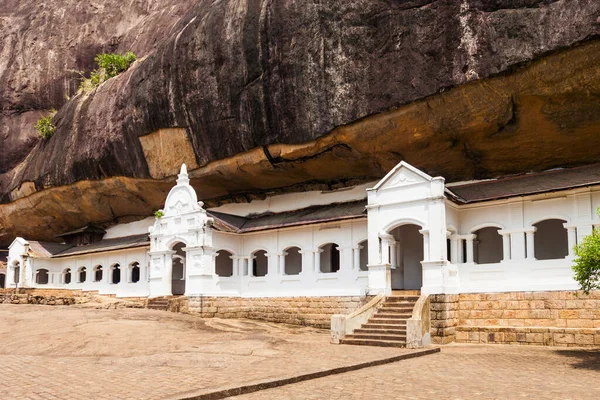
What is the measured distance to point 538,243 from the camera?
21.4 meters

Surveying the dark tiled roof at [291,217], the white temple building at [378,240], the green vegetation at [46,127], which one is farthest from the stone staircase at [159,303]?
the green vegetation at [46,127]

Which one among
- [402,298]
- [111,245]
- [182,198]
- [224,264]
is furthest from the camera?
[111,245]

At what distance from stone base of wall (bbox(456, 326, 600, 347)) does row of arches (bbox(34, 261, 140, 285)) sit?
20256 mm

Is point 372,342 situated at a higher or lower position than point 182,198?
lower

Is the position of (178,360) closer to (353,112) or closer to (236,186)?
(353,112)

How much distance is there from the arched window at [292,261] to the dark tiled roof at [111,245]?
7.83 meters

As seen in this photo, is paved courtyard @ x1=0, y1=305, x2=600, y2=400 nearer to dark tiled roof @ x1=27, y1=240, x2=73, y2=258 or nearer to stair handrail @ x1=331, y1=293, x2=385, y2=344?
stair handrail @ x1=331, y1=293, x2=385, y2=344

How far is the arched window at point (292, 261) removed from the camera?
1061 inches

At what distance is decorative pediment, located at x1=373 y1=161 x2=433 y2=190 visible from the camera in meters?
20.0

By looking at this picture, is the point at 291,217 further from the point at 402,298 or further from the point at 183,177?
the point at 402,298

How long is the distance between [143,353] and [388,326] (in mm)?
7171

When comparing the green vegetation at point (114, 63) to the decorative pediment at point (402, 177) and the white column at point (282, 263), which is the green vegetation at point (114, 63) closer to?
the white column at point (282, 263)

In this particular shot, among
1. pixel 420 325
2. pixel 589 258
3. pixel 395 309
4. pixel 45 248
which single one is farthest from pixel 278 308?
pixel 45 248

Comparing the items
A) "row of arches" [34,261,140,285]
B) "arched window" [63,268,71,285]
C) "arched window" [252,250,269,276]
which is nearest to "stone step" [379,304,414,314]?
"arched window" [252,250,269,276]
